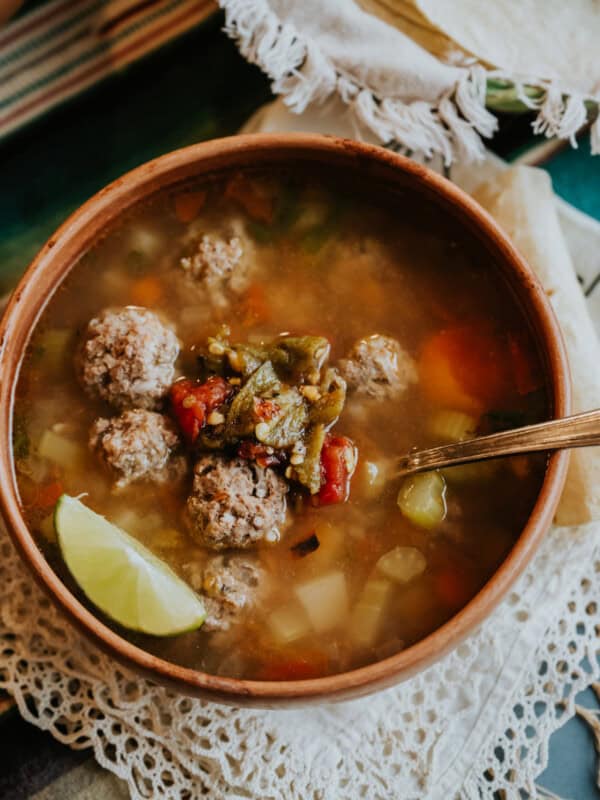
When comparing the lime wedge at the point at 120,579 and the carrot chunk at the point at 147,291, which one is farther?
the carrot chunk at the point at 147,291

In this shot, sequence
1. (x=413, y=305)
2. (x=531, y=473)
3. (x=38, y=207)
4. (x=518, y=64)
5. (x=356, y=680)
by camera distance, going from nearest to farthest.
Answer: (x=356, y=680)
(x=531, y=473)
(x=413, y=305)
(x=518, y=64)
(x=38, y=207)

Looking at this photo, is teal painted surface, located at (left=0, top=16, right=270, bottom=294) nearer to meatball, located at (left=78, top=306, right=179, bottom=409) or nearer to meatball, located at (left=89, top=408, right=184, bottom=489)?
meatball, located at (left=78, top=306, right=179, bottom=409)

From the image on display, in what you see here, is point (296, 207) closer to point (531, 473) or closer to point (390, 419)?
point (390, 419)

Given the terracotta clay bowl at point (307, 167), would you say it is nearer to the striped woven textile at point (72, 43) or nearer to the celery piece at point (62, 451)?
the celery piece at point (62, 451)

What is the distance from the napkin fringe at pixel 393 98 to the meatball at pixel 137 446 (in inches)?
44.0

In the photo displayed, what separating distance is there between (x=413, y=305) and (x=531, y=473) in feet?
1.93

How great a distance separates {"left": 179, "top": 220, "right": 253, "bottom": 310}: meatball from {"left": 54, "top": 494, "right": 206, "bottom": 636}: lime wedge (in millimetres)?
731

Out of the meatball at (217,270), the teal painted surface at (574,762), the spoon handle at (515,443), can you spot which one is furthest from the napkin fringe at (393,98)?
the teal painted surface at (574,762)

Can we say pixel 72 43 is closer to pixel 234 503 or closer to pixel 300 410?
pixel 300 410

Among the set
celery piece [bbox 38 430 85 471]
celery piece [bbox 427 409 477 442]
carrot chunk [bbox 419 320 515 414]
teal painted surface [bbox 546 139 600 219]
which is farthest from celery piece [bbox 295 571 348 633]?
teal painted surface [bbox 546 139 600 219]

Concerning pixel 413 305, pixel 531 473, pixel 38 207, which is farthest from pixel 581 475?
pixel 38 207

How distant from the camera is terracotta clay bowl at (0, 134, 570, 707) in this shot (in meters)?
2.45

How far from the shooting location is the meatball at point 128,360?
2.70 m

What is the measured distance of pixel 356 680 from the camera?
2.43 meters
